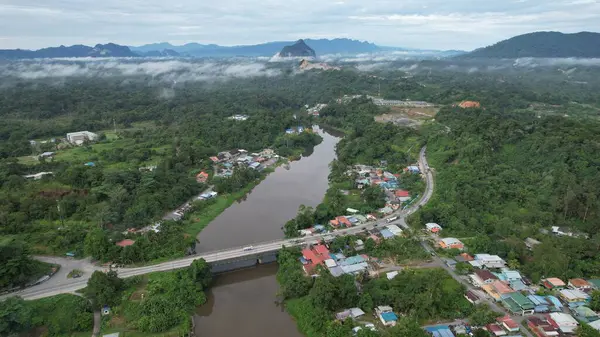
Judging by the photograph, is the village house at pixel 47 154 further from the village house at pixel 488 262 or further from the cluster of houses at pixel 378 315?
the village house at pixel 488 262

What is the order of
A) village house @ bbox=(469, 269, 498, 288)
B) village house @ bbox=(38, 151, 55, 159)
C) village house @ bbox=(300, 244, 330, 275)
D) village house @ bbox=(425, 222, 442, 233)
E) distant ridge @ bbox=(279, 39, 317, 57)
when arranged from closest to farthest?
1. village house @ bbox=(469, 269, 498, 288)
2. village house @ bbox=(300, 244, 330, 275)
3. village house @ bbox=(425, 222, 442, 233)
4. village house @ bbox=(38, 151, 55, 159)
5. distant ridge @ bbox=(279, 39, 317, 57)

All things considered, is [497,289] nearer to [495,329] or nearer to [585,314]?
[495,329]

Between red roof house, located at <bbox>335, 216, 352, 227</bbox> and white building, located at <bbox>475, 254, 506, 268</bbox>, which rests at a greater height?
red roof house, located at <bbox>335, 216, 352, 227</bbox>

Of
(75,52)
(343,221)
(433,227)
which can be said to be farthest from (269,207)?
(75,52)

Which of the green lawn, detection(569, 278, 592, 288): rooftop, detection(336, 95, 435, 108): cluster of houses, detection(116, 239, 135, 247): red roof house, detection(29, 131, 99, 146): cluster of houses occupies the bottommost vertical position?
the green lawn

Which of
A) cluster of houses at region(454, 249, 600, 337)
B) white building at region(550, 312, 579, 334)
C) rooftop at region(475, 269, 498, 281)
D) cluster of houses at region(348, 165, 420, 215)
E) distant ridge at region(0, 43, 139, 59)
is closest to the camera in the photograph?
white building at region(550, 312, 579, 334)

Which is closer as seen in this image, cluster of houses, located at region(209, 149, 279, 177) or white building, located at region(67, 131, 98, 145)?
cluster of houses, located at region(209, 149, 279, 177)

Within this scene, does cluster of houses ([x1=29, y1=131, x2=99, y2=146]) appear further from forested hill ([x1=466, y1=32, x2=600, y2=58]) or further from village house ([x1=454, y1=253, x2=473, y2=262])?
forested hill ([x1=466, y1=32, x2=600, y2=58])

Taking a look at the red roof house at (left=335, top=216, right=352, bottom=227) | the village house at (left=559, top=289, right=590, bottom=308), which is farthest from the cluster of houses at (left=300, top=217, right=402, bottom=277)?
the village house at (left=559, top=289, right=590, bottom=308)

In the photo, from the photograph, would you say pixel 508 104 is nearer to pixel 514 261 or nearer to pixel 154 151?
pixel 514 261
